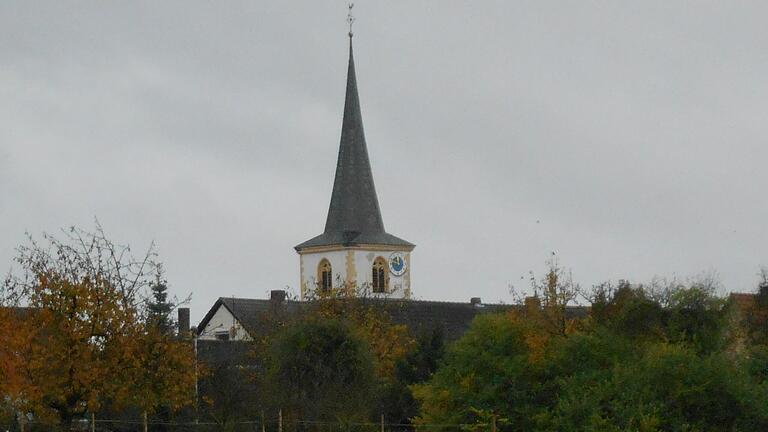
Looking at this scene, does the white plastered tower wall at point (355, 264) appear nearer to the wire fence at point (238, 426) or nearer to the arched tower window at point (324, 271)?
the arched tower window at point (324, 271)

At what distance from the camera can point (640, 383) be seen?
38.0 meters

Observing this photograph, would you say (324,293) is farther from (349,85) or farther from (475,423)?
(349,85)

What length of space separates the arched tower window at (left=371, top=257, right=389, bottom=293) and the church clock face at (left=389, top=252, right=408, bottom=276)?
45 centimetres

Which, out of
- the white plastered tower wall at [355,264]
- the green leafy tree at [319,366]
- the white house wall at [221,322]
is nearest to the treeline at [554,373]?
the green leafy tree at [319,366]

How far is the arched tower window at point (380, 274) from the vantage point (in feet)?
386

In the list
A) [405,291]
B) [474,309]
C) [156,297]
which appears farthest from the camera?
[405,291]

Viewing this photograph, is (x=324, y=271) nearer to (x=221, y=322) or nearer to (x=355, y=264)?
(x=355, y=264)

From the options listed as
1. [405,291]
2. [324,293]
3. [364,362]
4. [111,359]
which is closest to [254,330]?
[324,293]

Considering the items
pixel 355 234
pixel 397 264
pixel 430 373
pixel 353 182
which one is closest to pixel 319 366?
pixel 430 373

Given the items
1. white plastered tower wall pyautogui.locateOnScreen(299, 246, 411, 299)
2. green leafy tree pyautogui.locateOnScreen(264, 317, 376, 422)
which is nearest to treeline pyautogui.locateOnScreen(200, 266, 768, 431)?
green leafy tree pyautogui.locateOnScreen(264, 317, 376, 422)

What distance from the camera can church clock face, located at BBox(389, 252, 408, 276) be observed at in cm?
11850

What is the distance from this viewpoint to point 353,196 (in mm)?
117500

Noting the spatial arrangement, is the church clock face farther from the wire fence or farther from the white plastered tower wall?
the wire fence

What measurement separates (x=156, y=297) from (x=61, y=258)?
18.3 meters
